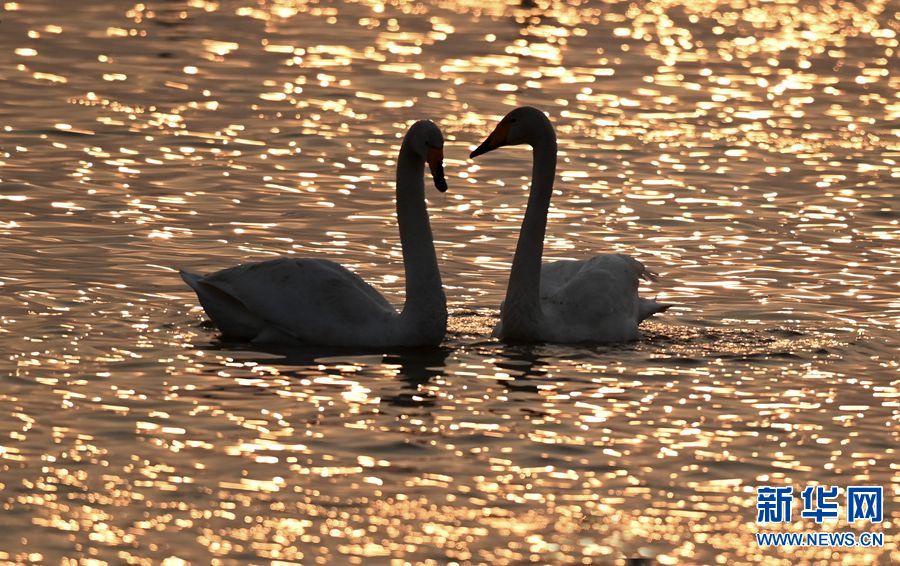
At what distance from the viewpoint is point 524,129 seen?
1516 centimetres

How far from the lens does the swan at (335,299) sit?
1430 centimetres

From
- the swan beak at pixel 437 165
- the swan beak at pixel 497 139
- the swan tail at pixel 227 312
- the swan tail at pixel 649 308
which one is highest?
the swan beak at pixel 497 139

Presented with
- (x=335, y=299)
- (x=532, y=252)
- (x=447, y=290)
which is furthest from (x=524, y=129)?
(x=335, y=299)

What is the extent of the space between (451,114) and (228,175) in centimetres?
481

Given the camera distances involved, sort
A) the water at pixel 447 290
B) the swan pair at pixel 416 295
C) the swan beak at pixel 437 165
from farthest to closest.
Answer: the swan pair at pixel 416 295
the swan beak at pixel 437 165
the water at pixel 447 290

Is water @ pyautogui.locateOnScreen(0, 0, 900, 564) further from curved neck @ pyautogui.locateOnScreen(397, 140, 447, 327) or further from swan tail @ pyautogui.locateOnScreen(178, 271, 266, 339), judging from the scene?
curved neck @ pyautogui.locateOnScreen(397, 140, 447, 327)

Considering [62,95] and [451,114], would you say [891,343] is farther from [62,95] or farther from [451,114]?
[62,95]

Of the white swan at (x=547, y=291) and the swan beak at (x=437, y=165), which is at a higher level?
the swan beak at (x=437, y=165)

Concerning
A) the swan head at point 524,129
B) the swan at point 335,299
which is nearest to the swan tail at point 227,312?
the swan at point 335,299

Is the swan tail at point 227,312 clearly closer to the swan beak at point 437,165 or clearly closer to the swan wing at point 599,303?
the swan beak at point 437,165

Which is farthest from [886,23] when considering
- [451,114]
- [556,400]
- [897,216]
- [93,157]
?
[556,400]

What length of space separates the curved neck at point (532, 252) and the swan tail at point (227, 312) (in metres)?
1.88

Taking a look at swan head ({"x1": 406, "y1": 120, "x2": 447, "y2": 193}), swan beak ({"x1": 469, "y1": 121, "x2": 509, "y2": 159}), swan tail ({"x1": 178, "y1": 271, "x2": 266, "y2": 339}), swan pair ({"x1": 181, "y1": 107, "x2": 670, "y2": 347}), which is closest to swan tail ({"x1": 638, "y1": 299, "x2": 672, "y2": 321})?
swan pair ({"x1": 181, "y1": 107, "x2": 670, "y2": 347})

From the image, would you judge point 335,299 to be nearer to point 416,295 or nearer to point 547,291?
point 416,295
